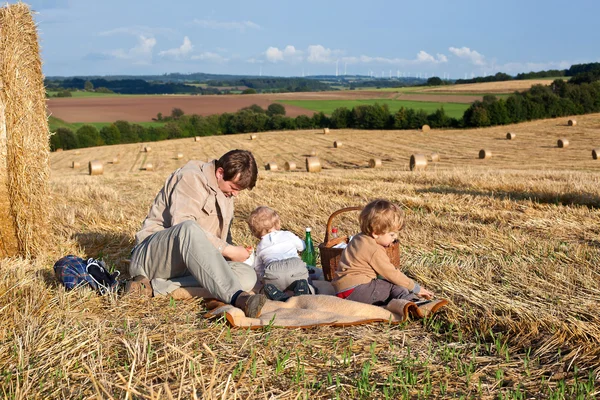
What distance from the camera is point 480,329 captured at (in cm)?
416

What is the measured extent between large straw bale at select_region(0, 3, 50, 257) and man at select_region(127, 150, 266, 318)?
172 centimetres

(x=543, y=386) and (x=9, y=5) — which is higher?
(x=9, y=5)

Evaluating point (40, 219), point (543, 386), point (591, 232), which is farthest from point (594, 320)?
point (40, 219)

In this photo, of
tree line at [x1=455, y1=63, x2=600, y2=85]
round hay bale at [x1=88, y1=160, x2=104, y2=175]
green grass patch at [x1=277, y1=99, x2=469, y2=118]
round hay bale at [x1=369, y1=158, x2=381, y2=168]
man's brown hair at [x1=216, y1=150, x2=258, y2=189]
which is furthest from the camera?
tree line at [x1=455, y1=63, x2=600, y2=85]

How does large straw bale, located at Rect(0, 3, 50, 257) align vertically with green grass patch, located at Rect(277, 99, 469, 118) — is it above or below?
above

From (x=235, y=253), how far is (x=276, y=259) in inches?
17.3

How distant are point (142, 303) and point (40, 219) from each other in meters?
2.31

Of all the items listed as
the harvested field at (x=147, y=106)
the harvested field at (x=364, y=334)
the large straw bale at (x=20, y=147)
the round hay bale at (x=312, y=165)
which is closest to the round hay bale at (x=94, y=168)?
the round hay bale at (x=312, y=165)

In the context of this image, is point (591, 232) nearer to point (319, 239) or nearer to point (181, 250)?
point (319, 239)

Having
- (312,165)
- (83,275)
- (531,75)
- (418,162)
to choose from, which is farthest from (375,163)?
(531,75)

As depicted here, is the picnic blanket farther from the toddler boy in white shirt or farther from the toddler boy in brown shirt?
the toddler boy in white shirt

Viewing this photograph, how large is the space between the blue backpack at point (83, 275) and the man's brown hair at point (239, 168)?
1.25m

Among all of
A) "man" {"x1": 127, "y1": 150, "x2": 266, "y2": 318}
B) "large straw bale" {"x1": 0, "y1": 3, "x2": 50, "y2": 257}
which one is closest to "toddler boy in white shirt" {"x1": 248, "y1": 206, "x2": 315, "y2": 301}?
"man" {"x1": 127, "y1": 150, "x2": 266, "y2": 318}

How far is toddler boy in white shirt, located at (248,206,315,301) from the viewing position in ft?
17.4
